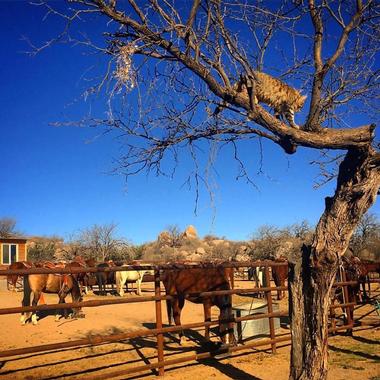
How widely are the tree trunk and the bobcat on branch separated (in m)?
1.14

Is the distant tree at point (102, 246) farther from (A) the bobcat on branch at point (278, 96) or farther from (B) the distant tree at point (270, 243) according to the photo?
(A) the bobcat on branch at point (278, 96)

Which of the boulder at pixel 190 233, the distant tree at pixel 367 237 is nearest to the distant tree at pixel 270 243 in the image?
the distant tree at pixel 367 237

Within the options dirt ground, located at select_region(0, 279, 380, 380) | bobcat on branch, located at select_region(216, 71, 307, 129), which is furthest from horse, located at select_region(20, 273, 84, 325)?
bobcat on branch, located at select_region(216, 71, 307, 129)

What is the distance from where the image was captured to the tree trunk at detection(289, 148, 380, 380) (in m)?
4.76

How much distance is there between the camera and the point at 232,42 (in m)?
4.89

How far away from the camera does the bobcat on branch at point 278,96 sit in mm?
5594

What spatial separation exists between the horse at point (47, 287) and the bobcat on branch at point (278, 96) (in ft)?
27.5

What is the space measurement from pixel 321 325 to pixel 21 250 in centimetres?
3375

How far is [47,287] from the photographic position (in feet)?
42.8

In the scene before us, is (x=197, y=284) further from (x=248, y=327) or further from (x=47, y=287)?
(x=47, y=287)

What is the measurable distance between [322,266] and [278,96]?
239 centimetres

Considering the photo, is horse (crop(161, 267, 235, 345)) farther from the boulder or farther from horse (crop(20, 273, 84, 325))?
the boulder

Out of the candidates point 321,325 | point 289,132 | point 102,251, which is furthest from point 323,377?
point 102,251

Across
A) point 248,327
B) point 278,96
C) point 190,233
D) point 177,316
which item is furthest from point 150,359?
point 190,233
